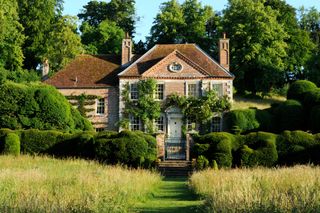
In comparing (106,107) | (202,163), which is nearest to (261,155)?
(202,163)

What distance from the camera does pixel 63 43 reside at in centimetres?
4984

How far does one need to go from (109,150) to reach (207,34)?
123 feet

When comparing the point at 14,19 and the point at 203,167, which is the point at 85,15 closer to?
the point at 14,19

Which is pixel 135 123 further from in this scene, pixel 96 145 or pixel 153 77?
pixel 96 145

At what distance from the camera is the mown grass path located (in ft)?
44.4

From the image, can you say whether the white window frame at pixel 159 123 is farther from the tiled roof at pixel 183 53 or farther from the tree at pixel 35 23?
the tree at pixel 35 23

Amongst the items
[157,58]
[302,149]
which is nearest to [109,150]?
[302,149]

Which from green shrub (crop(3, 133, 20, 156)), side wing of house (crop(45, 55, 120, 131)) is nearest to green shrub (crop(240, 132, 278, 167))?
green shrub (crop(3, 133, 20, 156))

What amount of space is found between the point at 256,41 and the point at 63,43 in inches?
796

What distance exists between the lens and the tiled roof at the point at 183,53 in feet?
140

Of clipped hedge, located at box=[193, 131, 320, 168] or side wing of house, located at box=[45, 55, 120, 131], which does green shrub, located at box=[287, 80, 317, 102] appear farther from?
side wing of house, located at box=[45, 55, 120, 131]

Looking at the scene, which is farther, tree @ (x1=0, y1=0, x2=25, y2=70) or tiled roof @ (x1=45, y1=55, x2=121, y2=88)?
tiled roof @ (x1=45, y1=55, x2=121, y2=88)

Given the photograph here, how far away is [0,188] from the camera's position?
1288cm

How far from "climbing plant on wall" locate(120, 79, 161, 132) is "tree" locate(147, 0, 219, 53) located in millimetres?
16143
